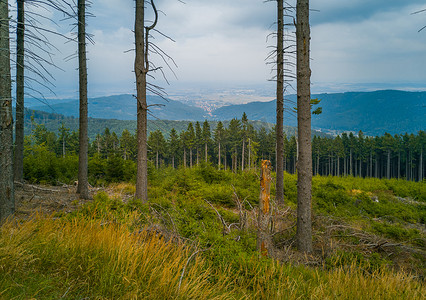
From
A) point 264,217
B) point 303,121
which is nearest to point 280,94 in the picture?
point 303,121

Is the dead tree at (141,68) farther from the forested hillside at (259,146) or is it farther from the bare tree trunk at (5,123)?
the forested hillside at (259,146)

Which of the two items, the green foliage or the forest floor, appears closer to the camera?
the forest floor

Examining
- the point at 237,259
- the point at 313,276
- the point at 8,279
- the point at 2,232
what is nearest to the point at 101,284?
the point at 8,279

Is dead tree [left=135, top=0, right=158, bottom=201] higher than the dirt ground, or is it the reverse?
dead tree [left=135, top=0, right=158, bottom=201]

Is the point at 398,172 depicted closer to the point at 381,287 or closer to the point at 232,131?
the point at 232,131

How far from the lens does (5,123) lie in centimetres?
371

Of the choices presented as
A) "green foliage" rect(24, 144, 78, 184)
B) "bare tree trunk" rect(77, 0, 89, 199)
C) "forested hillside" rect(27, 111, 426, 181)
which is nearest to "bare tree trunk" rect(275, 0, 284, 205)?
"bare tree trunk" rect(77, 0, 89, 199)

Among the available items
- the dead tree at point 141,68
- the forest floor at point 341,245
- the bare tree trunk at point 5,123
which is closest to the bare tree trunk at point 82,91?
the forest floor at point 341,245

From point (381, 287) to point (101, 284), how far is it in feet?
10.3

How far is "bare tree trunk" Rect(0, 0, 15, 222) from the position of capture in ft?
12.0

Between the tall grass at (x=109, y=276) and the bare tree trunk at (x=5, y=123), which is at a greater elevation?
the bare tree trunk at (x=5, y=123)

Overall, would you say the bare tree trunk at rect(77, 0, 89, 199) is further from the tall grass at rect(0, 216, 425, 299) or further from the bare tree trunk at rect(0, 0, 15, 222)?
the tall grass at rect(0, 216, 425, 299)

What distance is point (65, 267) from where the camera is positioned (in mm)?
2494

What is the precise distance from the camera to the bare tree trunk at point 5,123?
3666 millimetres
